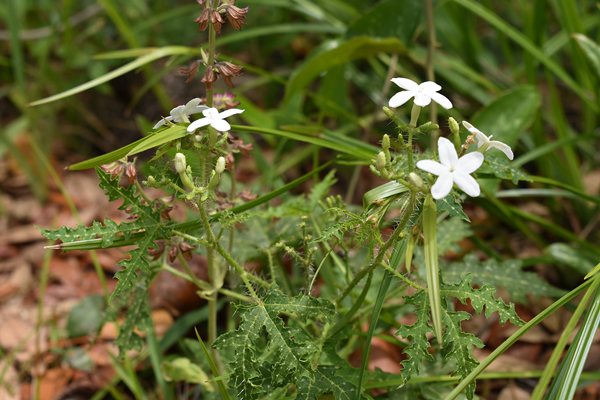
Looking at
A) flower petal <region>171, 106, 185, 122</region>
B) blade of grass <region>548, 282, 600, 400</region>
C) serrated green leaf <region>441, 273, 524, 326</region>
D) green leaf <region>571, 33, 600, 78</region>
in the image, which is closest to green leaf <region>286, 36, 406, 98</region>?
green leaf <region>571, 33, 600, 78</region>

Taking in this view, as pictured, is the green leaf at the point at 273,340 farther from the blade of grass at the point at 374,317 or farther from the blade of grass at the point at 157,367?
the blade of grass at the point at 157,367

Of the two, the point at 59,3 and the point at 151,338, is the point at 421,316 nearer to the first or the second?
the point at 151,338

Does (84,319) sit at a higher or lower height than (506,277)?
higher

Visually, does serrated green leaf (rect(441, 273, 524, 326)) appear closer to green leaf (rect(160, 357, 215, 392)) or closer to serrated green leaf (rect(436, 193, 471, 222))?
serrated green leaf (rect(436, 193, 471, 222))

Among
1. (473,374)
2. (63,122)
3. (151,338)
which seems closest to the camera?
(473,374)

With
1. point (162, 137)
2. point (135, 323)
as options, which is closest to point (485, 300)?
point (162, 137)

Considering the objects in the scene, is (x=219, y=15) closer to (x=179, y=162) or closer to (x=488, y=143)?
(x=179, y=162)

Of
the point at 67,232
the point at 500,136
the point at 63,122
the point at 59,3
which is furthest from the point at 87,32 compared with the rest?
the point at 500,136
